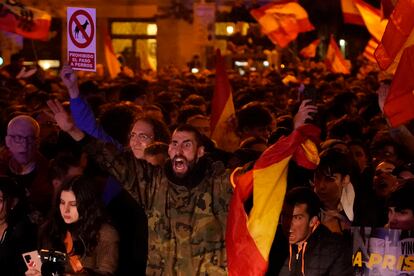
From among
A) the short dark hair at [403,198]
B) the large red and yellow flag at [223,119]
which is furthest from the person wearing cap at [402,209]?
the large red and yellow flag at [223,119]

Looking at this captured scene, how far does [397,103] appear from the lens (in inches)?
327

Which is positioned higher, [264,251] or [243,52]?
[243,52]

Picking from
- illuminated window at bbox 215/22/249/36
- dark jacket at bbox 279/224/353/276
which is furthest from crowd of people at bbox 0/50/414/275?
illuminated window at bbox 215/22/249/36

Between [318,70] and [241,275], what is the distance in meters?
19.6

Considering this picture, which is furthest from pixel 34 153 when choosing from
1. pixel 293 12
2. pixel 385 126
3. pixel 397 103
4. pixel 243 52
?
pixel 243 52

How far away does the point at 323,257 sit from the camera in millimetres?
6043

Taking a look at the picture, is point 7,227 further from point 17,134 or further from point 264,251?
point 17,134

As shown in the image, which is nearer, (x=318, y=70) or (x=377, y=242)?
(x=377, y=242)

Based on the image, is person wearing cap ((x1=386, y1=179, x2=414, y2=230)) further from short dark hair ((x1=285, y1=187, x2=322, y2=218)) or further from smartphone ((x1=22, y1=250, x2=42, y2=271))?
smartphone ((x1=22, y1=250, x2=42, y2=271))

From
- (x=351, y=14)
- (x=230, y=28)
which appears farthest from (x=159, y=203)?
(x=230, y=28)

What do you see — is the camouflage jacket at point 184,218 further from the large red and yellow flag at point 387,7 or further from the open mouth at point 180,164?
the large red and yellow flag at point 387,7

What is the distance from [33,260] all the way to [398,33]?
11.7ft

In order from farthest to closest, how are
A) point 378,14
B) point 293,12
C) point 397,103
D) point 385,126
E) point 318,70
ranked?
point 318,70 → point 293,12 → point 378,14 → point 385,126 → point 397,103

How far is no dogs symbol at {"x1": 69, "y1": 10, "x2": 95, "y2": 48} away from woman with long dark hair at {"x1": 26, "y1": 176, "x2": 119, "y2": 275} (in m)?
2.12
